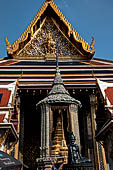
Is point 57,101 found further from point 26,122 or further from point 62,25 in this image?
point 62,25

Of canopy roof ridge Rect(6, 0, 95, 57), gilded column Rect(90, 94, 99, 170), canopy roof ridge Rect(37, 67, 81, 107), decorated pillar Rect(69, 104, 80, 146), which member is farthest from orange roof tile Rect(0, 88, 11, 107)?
canopy roof ridge Rect(6, 0, 95, 57)

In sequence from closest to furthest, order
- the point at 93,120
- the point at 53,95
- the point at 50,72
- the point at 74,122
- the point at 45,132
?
the point at 45,132
the point at 74,122
the point at 53,95
the point at 93,120
the point at 50,72

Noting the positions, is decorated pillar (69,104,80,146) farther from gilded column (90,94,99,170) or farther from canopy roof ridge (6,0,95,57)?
canopy roof ridge (6,0,95,57)

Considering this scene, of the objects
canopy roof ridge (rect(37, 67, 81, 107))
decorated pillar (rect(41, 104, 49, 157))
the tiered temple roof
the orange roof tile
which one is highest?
the tiered temple roof

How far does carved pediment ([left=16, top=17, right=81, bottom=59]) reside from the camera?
10477mm

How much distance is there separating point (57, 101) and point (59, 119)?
77cm

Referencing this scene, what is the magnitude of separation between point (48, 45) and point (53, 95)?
5.74m

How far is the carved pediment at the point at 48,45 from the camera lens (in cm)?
1048

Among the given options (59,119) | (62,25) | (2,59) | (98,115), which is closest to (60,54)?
(62,25)

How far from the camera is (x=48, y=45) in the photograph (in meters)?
10.7

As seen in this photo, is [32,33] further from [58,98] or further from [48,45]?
[58,98]

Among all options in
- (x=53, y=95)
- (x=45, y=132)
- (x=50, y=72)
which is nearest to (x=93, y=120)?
(x=50, y=72)

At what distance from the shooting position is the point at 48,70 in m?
8.83

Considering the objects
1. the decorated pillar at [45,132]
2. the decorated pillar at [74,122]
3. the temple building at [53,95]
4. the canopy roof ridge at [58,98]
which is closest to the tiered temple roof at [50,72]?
the temple building at [53,95]
